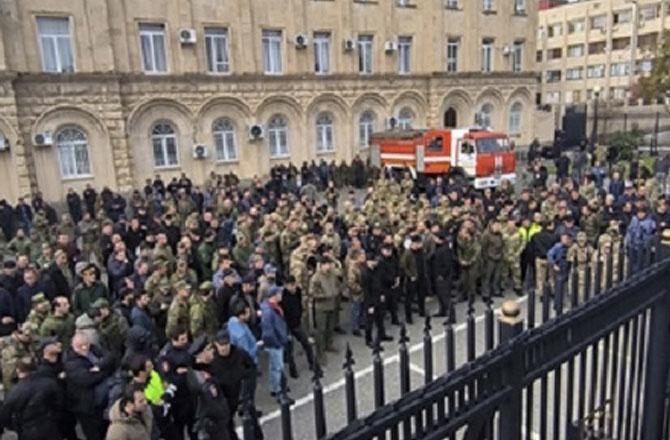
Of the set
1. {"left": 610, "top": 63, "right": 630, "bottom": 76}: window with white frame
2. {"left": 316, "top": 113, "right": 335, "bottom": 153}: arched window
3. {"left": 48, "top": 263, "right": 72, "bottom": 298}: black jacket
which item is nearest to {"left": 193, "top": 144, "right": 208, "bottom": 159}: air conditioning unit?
{"left": 316, "top": 113, "right": 335, "bottom": 153}: arched window

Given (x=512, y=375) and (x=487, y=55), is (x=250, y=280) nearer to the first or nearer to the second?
(x=512, y=375)

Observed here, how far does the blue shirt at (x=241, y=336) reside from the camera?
22.1 ft

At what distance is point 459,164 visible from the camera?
912 inches

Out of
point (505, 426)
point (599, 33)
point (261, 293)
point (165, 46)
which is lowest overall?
point (261, 293)

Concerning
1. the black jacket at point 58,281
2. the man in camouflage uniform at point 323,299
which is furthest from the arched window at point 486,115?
the black jacket at point 58,281

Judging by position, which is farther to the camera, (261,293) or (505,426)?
(261,293)

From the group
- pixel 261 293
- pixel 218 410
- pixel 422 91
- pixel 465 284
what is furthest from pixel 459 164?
pixel 218 410

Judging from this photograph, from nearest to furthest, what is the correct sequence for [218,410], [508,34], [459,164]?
[218,410] < [459,164] < [508,34]

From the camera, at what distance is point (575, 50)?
A: 207 ft

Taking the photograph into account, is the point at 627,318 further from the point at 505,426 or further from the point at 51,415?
the point at 51,415

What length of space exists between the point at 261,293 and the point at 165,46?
19.2 metres

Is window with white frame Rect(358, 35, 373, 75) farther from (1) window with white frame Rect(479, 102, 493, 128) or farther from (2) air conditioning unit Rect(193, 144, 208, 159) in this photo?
(2) air conditioning unit Rect(193, 144, 208, 159)

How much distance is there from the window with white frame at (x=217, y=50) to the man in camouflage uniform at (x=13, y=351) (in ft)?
66.7

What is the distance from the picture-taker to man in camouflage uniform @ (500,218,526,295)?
445 inches
